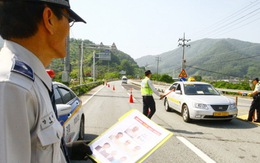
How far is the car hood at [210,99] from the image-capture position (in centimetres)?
860

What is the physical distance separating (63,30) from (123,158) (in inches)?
40.9

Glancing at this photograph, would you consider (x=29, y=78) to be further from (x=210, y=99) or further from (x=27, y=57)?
(x=210, y=99)

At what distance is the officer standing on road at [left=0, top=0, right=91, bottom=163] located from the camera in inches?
32.6

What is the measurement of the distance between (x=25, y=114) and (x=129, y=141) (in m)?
1.14

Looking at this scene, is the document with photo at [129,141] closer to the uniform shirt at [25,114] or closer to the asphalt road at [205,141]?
the uniform shirt at [25,114]

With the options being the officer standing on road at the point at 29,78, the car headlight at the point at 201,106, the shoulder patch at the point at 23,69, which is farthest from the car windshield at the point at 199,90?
the shoulder patch at the point at 23,69

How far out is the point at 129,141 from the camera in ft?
6.16

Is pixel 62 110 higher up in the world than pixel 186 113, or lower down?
higher up

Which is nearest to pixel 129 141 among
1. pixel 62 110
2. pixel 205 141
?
pixel 62 110

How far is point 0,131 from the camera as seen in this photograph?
810 millimetres

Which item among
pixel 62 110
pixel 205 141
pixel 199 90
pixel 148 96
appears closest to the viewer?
pixel 62 110

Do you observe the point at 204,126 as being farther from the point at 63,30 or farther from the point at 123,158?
the point at 63,30

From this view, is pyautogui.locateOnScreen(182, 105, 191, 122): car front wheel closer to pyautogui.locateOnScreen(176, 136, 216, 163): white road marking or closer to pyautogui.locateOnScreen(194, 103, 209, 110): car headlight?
pyautogui.locateOnScreen(194, 103, 209, 110): car headlight

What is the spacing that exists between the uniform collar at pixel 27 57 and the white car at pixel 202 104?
6918 millimetres
